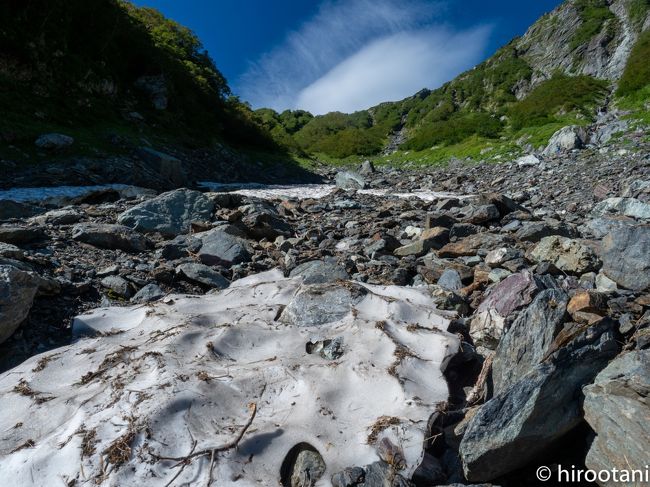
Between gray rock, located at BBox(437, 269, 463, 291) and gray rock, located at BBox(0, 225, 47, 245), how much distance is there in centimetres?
551

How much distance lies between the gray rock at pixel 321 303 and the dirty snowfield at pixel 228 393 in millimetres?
17

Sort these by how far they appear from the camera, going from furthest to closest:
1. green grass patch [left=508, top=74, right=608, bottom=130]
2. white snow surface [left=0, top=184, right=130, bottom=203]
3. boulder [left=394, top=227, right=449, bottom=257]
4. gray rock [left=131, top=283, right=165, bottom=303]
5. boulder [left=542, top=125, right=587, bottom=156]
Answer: green grass patch [left=508, top=74, right=608, bottom=130] → boulder [left=542, top=125, right=587, bottom=156] → white snow surface [left=0, top=184, right=130, bottom=203] → boulder [left=394, top=227, right=449, bottom=257] → gray rock [left=131, top=283, right=165, bottom=303]

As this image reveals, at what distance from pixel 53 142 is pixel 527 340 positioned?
13.3m

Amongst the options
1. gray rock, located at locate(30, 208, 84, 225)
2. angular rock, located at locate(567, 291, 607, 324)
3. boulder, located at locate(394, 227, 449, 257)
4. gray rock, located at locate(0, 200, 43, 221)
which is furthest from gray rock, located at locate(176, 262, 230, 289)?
A: gray rock, located at locate(0, 200, 43, 221)

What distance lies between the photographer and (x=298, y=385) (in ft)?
9.96

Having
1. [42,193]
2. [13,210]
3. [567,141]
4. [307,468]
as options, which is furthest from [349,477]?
[567,141]

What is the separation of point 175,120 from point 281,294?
18.8 metres

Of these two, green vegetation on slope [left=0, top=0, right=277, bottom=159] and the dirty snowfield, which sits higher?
green vegetation on slope [left=0, top=0, right=277, bottom=159]

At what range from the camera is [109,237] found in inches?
240

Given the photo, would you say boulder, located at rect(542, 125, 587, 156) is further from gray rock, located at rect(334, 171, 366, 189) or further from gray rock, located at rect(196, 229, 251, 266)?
gray rock, located at rect(196, 229, 251, 266)

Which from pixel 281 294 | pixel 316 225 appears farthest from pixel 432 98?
pixel 281 294

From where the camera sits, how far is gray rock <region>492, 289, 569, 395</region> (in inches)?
111

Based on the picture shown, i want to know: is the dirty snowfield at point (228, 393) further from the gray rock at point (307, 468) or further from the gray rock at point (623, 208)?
the gray rock at point (623, 208)

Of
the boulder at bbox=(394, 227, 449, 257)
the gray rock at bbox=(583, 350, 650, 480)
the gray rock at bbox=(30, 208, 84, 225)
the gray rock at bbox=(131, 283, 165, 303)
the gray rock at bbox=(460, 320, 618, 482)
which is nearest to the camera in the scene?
the gray rock at bbox=(583, 350, 650, 480)
